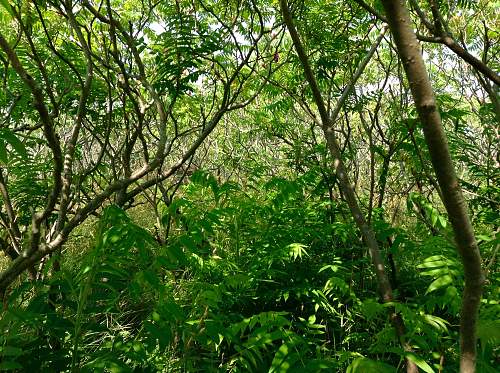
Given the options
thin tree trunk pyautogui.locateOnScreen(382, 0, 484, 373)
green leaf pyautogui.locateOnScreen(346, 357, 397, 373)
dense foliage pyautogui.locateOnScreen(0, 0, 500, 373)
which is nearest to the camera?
thin tree trunk pyautogui.locateOnScreen(382, 0, 484, 373)

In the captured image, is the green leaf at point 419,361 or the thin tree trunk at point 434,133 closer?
the thin tree trunk at point 434,133

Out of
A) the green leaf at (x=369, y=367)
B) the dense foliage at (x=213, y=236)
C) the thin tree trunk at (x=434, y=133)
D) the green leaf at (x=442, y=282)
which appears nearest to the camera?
the thin tree trunk at (x=434, y=133)

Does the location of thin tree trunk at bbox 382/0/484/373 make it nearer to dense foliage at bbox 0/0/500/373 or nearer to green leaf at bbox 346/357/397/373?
dense foliage at bbox 0/0/500/373

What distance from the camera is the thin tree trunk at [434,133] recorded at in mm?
696

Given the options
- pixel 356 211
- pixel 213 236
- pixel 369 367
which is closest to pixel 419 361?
pixel 369 367

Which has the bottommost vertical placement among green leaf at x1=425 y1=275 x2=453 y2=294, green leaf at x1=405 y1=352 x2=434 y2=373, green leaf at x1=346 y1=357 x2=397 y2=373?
green leaf at x1=346 y1=357 x2=397 y2=373

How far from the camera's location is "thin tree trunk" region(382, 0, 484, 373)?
70 cm

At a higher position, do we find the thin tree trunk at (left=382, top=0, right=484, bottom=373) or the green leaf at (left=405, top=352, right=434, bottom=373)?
the thin tree trunk at (left=382, top=0, right=484, bottom=373)

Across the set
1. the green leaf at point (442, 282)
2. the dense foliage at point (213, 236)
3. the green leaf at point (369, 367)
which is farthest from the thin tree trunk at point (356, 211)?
the green leaf at point (369, 367)

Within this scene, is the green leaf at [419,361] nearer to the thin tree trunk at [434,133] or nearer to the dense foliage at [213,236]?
the dense foliage at [213,236]

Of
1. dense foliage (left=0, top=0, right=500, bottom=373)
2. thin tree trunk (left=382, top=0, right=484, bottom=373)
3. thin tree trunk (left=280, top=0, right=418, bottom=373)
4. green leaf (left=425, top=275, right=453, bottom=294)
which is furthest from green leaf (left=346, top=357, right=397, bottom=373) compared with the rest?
thin tree trunk (left=382, top=0, right=484, bottom=373)

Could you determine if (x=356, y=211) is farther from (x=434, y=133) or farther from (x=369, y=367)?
(x=434, y=133)

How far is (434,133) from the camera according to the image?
725 millimetres

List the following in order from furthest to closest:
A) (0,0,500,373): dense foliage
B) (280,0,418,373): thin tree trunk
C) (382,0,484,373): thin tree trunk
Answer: (280,0,418,373): thin tree trunk → (0,0,500,373): dense foliage → (382,0,484,373): thin tree trunk
